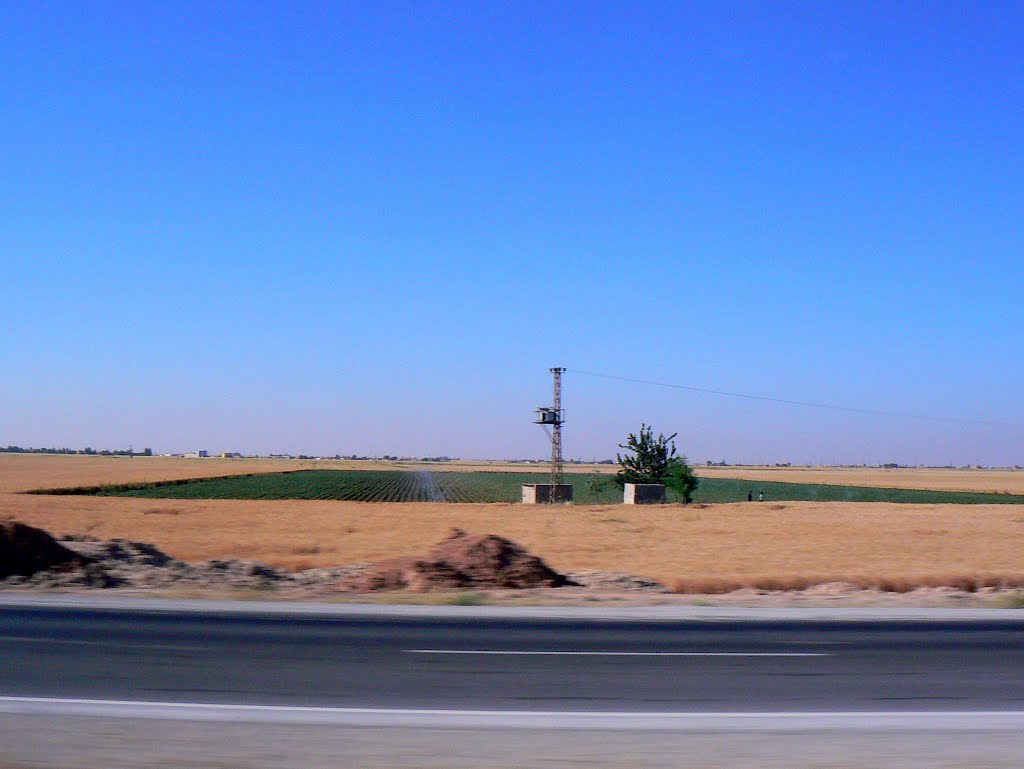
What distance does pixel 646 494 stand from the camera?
74500 millimetres

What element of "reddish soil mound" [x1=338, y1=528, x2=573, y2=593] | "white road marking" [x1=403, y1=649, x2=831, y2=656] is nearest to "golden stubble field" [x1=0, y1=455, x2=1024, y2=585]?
"reddish soil mound" [x1=338, y1=528, x2=573, y2=593]

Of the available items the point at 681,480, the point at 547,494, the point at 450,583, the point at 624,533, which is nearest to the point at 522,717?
the point at 450,583

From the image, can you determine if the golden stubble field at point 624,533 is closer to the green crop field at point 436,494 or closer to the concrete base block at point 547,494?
the concrete base block at point 547,494

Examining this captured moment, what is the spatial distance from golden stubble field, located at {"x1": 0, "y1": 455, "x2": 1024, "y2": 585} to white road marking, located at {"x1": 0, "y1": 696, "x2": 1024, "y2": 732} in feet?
50.0

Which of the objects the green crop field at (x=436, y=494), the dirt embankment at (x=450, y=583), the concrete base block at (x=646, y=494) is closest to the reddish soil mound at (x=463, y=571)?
the dirt embankment at (x=450, y=583)

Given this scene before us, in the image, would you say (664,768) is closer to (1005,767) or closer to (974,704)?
(1005,767)

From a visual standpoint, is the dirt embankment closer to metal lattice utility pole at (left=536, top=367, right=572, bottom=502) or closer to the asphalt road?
the asphalt road

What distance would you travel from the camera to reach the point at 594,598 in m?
19.5

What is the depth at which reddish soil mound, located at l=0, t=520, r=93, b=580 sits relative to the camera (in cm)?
2191

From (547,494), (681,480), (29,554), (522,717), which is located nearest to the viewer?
(522,717)

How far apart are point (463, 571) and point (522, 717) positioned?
13420mm

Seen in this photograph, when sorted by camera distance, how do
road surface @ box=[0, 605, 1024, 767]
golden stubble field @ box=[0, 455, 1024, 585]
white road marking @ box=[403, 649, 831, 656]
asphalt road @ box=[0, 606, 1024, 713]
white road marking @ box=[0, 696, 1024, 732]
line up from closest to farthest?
road surface @ box=[0, 605, 1024, 767]
white road marking @ box=[0, 696, 1024, 732]
asphalt road @ box=[0, 606, 1024, 713]
white road marking @ box=[403, 649, 831, 656]
golden stubble field @ box=[0, 455, 1024, 585]

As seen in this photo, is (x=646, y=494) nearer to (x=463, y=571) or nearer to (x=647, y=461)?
(x=647, y=461)

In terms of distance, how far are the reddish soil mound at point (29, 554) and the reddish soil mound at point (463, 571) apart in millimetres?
6619
